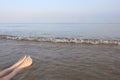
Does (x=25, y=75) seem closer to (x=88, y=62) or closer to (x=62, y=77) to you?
(x=62, y=77)

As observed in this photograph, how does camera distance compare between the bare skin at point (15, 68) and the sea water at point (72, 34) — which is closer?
the bare skin at point (15, 68)

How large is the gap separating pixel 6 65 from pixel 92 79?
4.03 m

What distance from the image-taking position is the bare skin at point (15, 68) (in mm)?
5270

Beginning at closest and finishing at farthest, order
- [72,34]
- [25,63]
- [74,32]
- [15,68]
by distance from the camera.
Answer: [15,68] → [25,63] → [72,34] → [74,32]

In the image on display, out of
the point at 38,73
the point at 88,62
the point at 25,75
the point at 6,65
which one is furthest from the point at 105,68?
the point at 6,65

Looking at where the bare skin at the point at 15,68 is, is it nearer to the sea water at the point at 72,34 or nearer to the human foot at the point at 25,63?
the human foot at the point at 25,63

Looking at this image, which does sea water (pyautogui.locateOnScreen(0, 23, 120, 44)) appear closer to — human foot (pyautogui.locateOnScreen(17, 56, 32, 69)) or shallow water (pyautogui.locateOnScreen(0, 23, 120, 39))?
shallow water (pyautogui.locateOnScreen(0, 23, 120, 39))

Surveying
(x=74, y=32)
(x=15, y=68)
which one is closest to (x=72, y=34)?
(x=74, y=32)

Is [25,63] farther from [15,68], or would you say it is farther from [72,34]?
[72,34]

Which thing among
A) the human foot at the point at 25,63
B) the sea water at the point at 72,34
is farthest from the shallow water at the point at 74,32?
the human foot at the point at 25,63

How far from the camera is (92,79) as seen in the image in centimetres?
563

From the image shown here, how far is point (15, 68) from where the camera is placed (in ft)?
19.6

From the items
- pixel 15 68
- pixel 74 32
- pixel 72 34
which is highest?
pixel 74 32

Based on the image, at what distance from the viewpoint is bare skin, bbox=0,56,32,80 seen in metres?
5.27
